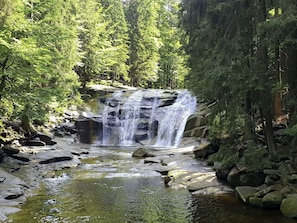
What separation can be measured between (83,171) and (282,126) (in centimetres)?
800

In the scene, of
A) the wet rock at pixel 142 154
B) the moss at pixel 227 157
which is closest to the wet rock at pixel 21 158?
the wet rock at pixel 142 154

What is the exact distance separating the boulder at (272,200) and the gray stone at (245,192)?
1.78 feet

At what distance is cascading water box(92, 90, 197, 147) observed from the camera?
24.8m

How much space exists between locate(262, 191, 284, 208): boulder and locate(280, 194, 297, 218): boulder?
0.90 feet

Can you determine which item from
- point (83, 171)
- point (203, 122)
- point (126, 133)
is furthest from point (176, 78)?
point (83, 171)

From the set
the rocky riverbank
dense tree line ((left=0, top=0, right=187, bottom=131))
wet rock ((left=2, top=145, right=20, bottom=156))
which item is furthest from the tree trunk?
wet rock ((left=2, top=145, right=20, bottom=156))

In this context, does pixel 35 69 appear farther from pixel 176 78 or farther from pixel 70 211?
pixel 176 78

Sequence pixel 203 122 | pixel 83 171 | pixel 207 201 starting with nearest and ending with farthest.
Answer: pixel 207 201 → pixel 83 171 → pixel 203 122

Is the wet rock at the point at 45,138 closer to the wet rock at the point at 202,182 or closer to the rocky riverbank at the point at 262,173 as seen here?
the rocky riverbank at the point at 262,173

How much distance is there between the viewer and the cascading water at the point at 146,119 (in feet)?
81.3

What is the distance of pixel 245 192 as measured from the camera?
30.8ft

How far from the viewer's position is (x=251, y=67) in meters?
9.98

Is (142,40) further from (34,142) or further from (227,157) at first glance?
(227,157)

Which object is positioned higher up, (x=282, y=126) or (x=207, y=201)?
(x=282, y=126)
